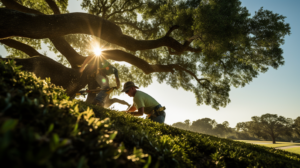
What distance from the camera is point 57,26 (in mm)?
6016

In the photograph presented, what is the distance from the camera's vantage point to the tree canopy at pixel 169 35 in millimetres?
6191

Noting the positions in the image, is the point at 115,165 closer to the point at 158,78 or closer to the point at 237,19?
the point at 237,19

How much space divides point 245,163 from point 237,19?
6978 millimetres

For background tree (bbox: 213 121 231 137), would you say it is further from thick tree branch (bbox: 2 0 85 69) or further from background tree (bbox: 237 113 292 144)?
thick tree branch (bbox: 2 0 85 69)

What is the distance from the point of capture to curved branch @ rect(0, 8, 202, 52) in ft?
17.0

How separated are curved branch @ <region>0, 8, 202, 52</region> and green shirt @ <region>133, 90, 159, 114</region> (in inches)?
154

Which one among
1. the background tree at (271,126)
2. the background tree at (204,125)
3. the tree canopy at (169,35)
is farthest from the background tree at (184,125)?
the tree canopy at (169,35)

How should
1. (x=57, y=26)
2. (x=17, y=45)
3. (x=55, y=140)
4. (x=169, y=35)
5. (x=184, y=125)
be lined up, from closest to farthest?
(x=55, y=140) < (x=57, y=26) < (x=17, y=45) < (x=169, y=35) < (x=184, y=125)

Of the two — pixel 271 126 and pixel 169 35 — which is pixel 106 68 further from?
pixel 271 126

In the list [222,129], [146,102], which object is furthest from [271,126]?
[146,102]

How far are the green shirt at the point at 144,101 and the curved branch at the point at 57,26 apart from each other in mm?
3910

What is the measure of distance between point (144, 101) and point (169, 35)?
27.2 ft

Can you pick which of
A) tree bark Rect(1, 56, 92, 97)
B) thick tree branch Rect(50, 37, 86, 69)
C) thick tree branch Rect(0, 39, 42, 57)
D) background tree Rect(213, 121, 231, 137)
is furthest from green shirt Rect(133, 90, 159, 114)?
background tree Rect(213, 121, 231, 137)

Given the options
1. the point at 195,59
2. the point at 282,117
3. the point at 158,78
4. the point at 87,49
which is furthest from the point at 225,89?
the point at 282,117
